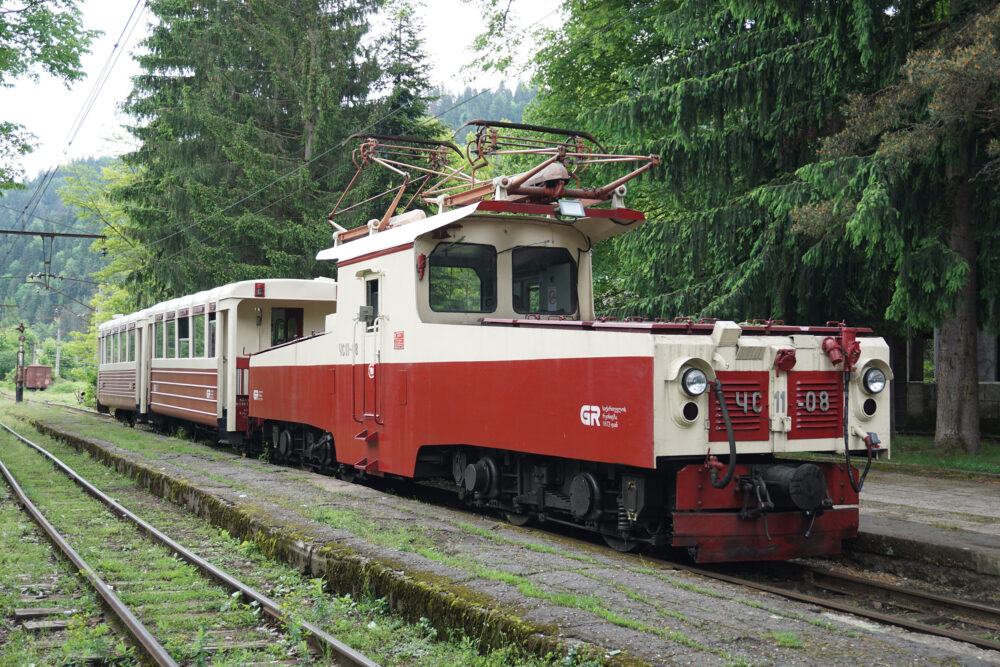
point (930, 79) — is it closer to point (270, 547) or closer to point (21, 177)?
point (270, 547)

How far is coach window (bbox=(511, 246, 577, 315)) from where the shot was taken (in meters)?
10.6

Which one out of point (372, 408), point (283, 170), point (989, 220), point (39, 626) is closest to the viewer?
point (39, 626)

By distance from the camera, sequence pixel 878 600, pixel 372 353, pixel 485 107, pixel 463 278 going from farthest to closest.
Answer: pixel 485 107
pixel 372 353
pixel 463 278
pixel 878 600

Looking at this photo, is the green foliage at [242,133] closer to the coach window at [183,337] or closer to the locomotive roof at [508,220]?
the coach window at [183,337]

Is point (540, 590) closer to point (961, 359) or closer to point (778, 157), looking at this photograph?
point (961, 359)

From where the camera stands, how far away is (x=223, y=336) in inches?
687

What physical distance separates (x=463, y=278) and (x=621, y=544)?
3.42m

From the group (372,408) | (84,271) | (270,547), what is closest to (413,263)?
(372,408)

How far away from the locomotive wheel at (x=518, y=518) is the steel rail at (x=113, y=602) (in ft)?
12.6

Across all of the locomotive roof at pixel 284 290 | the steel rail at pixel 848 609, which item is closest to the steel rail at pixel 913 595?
the steel rail at pixel 848 609

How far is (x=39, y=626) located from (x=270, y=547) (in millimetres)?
2130

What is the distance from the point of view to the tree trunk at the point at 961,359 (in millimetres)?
14883

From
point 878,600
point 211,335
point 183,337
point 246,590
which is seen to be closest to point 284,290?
point 211,335

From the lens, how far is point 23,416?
32531mm
